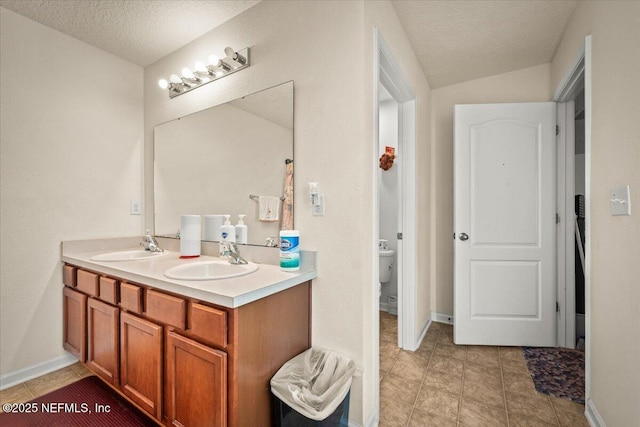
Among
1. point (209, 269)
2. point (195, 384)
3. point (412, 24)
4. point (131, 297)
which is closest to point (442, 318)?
point (209, 269)

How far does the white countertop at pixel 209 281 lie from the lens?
3.82 feet

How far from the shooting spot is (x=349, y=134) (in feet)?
4.80

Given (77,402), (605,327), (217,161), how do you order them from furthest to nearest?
(217,161), (77,402), (605,327)

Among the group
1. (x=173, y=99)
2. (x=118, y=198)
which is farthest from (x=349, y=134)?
(x=118, y=198)

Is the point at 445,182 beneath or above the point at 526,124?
beneath

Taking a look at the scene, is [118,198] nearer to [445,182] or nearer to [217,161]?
[217,161]

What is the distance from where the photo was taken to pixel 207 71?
2072 mm

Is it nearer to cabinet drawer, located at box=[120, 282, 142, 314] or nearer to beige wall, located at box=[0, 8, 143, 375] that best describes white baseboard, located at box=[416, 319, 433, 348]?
cabinet drawer, located at box=[120, 282, 142, 314]

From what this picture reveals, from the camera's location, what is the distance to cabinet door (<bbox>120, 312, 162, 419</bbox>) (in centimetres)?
141

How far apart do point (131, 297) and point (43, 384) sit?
45.5 inches

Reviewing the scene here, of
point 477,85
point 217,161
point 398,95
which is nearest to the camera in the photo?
point 217,161

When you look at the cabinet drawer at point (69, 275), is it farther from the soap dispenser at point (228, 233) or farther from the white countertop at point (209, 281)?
the soap dispenser at point (228, 233)

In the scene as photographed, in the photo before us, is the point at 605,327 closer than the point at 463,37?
Yes

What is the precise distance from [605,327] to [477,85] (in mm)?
2257
